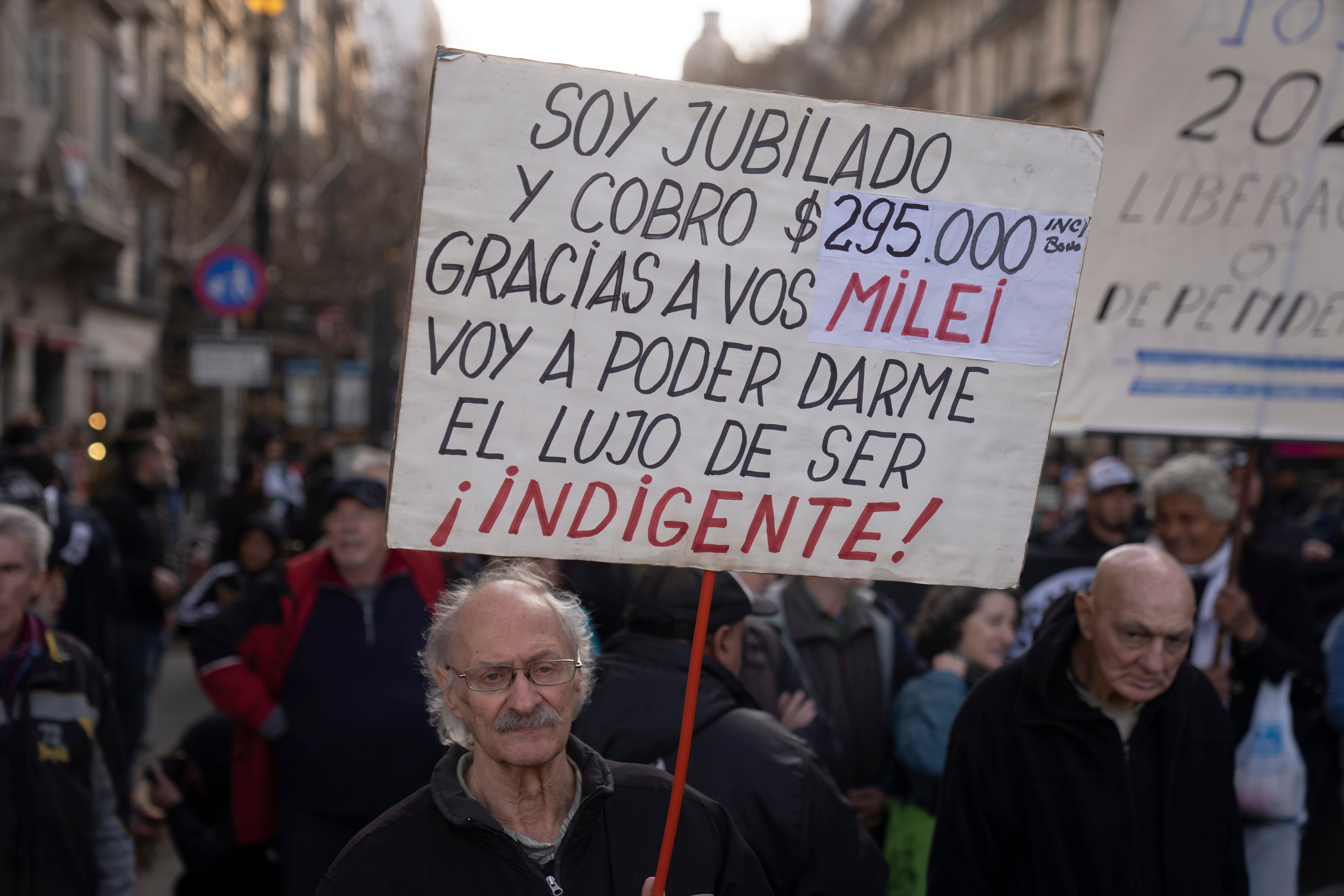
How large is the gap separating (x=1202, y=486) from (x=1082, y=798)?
1.72m

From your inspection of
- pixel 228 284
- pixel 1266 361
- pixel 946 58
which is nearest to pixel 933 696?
pixel 1266 361

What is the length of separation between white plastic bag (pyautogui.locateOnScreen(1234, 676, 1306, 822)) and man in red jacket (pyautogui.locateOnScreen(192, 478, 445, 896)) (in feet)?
8.14

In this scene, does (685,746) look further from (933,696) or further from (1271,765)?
(1271,765)

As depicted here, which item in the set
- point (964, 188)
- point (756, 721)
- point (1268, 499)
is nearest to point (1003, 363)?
point (964, 188)

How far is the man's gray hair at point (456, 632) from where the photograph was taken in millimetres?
2240

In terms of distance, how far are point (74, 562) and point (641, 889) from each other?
3895 mm

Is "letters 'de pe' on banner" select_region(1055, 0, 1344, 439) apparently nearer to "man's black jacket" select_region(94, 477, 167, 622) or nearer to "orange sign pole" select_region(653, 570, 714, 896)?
"orange sign pole" select_region(653, 570, 714, 896)

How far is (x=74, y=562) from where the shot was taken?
5066 millimetres

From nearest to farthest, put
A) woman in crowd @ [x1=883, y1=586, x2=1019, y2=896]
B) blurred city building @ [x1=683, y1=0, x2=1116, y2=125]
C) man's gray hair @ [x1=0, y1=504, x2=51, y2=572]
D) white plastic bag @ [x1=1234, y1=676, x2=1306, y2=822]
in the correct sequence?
man's gray hair @ [x1=0, y1=504, x2=51, y2=572], white plastic bag @ [x1=1234, y1=676, x2=1306, y2=822], woman in crowd @ [x1=883, y1=586, x2=1019, y2=896], blurred city building @ [x1=683, y1=0, x2=1116, y2=125]

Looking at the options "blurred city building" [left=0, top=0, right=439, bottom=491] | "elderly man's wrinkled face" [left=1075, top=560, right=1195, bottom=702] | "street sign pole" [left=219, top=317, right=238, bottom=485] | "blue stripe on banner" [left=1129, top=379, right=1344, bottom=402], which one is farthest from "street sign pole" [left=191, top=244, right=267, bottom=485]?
"elderly man's wrinkled face" [left=1075, top=560, right=1195, bottom=702]

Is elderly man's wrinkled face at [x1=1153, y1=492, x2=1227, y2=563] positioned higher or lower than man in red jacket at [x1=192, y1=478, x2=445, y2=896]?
Result: higher

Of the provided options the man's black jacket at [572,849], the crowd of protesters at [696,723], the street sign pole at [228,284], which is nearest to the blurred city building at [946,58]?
the street sign pole at [228,284]

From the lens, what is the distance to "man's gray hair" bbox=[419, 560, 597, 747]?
7.35 ft

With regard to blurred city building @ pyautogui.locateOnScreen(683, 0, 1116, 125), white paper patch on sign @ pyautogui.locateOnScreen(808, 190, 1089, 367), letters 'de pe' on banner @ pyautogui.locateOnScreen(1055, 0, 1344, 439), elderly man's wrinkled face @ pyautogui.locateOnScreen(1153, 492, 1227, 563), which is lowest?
elderly man's wrinkled face @ pyautogui.locateOnScreen(1153, 492, 1227, 563)
